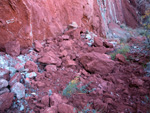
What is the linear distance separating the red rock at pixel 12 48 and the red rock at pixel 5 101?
43.2 inches

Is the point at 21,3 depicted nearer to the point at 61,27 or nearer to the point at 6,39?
the point at 6,39

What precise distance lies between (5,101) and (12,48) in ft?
4.16

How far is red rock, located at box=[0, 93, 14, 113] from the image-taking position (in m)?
1.51

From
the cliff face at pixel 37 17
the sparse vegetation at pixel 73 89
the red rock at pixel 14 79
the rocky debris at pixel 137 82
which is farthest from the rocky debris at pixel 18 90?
the rocky debris at pixel 137 82

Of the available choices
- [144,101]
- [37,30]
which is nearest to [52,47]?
[37,30]

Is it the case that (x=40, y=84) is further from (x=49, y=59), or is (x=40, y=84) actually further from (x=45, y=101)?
(x=49, y=59)

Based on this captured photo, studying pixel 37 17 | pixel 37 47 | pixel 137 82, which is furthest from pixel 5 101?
pixel 37 17

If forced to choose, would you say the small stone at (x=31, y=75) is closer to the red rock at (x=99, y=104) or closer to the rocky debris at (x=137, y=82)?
the red rock at (x=99, y=104)

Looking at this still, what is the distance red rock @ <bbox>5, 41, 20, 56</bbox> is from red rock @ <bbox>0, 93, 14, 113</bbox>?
1097 mm

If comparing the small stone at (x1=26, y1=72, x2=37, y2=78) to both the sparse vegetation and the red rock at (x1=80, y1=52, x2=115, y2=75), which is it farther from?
the red rock at (x1=80, y1=52, x2=115, y2=75)

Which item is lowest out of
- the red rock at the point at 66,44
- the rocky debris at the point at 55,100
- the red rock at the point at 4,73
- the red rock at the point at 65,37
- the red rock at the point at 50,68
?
the rocky debris at the point at 55,100

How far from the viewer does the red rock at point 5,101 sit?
1.51m

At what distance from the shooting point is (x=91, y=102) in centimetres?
183

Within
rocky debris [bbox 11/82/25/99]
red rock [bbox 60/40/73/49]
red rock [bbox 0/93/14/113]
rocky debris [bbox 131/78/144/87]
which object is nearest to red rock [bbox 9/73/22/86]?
rocky debris [bbox 11/82/25/99]
